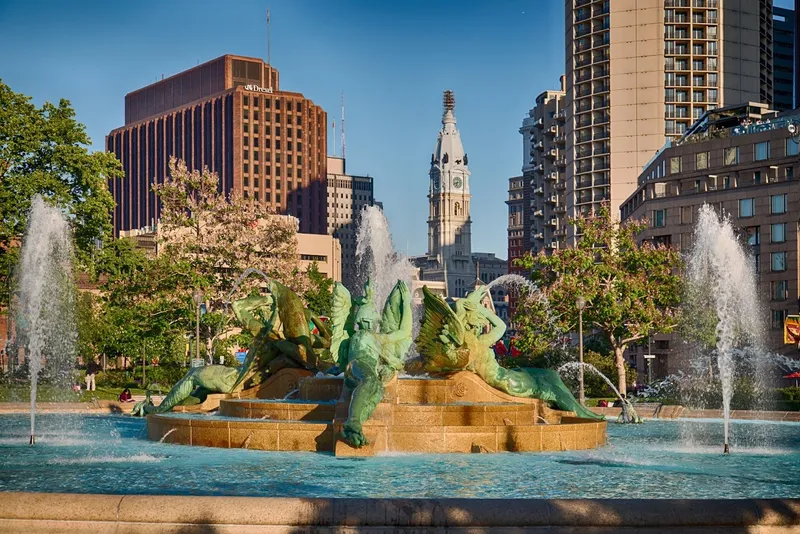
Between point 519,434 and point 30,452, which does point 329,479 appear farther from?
point 30,452

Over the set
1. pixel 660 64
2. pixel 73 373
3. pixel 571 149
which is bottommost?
pixel 73 373

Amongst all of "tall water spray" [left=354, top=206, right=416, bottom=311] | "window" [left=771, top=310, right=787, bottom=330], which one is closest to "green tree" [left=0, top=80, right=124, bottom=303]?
"tall water spray" [left=354, top=206, right=416, bottom=311]

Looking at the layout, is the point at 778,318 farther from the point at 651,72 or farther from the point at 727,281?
the point at 651,72

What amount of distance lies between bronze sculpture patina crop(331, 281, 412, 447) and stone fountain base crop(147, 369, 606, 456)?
0.31 m

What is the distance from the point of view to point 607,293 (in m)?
54.0

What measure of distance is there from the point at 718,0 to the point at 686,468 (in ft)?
340

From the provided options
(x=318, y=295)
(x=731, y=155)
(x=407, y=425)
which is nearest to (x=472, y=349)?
(x=407, y=425)

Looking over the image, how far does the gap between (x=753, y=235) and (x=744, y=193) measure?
3197 mm

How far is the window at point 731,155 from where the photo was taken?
83.8 m

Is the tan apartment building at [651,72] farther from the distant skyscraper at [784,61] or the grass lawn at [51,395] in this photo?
the grass lawn at [51,395]

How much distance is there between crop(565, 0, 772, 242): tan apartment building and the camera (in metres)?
116

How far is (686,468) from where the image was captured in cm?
2053

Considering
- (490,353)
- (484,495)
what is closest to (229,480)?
(484,495)

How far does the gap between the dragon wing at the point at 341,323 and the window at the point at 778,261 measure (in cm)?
5966
